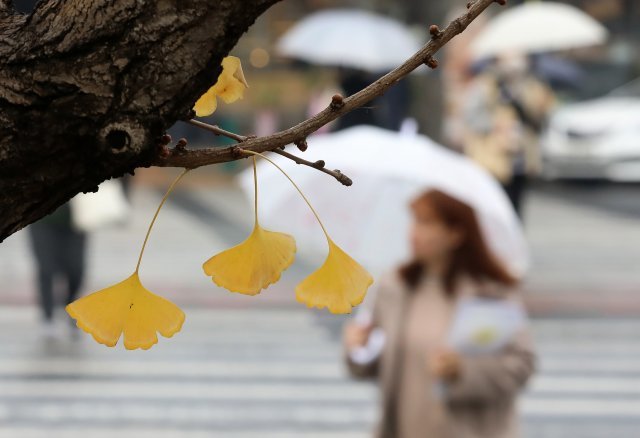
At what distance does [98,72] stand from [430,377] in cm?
329

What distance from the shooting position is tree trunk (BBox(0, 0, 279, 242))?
3.84 ft

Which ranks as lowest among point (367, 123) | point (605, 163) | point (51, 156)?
point (605, 163)

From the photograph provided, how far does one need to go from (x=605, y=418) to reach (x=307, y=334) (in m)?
2.61

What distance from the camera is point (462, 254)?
14.9 feet

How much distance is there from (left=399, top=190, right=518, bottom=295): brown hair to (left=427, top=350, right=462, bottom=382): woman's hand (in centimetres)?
25

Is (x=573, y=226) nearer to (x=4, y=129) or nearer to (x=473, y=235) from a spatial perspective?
(x=473, y=235)

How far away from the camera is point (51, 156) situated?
1.19 meters

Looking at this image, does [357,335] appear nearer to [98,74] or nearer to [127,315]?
[127,315]

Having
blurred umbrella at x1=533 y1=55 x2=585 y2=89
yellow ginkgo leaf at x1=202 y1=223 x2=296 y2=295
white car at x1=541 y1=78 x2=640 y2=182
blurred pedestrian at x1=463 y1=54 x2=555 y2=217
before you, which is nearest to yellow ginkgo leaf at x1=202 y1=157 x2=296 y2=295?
yellow ginkgo leaf at x1=202 y1=223 x2=296 y2=295

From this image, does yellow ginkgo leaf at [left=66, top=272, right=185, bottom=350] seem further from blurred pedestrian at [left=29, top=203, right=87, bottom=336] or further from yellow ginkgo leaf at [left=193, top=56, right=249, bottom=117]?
blurred pedestrian at [left=29, top=203, right=87, bottom=336]

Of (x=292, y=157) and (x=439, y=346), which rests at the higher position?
(x=292, y=157)

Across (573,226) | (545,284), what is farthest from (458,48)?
(573,226)

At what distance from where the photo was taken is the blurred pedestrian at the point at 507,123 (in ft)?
31.7

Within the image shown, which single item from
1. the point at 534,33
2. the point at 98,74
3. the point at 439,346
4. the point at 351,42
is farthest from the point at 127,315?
the point at 351,42
